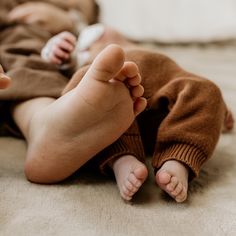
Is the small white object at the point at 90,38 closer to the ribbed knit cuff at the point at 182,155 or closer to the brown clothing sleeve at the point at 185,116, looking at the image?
the brown clothing sleeve at the point at 185,116

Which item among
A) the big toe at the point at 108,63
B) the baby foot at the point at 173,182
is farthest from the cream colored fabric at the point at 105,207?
the big toe at the point at 108,63

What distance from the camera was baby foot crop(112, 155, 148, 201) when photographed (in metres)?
0.67

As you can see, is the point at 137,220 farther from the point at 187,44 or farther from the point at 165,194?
the point at 187,44

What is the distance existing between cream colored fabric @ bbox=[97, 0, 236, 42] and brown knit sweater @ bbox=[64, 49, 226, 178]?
81 cm

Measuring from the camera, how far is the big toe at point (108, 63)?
0.62 m

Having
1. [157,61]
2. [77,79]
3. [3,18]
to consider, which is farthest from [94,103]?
[3,18]

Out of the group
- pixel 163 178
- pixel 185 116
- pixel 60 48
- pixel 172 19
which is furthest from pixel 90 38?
Result: pixel 172 19

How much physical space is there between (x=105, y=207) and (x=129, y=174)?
0.20 feet

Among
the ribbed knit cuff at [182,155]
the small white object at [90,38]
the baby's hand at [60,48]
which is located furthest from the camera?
the small white object at [90,38]

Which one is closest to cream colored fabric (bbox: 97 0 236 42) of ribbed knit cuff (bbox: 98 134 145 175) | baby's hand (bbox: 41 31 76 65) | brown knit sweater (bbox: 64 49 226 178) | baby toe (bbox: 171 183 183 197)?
baby's hand (bbox: 41 31 76 65)

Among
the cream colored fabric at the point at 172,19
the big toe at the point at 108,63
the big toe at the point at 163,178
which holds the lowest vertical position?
the cream colored fabric at the point at 172,19

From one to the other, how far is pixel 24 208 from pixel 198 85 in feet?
1.19

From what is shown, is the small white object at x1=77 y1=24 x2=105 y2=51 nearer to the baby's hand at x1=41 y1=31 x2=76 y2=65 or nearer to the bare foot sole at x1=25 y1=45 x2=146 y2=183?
the baby's hand at x1=41 y1=31 x2=76 y2=65

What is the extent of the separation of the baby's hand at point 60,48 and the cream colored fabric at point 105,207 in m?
0.24
